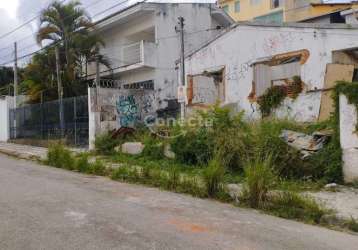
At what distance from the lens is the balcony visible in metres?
22.9

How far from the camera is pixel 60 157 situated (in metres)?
15.8

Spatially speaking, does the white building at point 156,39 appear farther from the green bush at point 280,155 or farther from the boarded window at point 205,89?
the green bush at point 280,155

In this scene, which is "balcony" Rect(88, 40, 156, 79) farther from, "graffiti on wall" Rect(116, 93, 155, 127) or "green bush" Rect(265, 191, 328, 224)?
"green bush" Rect(265, 191, 328, 224)

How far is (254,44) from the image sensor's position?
1580cm

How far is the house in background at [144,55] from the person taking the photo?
19.7 meters

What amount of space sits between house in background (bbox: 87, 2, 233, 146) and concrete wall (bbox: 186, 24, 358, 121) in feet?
11.4

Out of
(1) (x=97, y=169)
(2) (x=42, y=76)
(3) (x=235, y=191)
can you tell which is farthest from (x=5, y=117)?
(3) (x=235, y=191)

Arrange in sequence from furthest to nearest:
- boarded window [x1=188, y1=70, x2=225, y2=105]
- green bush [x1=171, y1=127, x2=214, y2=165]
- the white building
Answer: the white building
boarded window [x1=188, y1=70, x2=225, y2=105]
green bush [x1=171, y1=127, x2=214, y2=165]

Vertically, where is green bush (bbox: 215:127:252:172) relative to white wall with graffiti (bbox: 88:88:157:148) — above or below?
below

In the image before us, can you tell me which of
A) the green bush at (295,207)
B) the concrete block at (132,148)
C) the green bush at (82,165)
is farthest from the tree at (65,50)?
the green bush at (295,207)

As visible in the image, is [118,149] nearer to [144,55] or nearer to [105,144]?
[105,144]

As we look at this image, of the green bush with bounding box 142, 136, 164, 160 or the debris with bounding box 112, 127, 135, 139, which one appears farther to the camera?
the debris with bounding box 112, 127, 135, 139

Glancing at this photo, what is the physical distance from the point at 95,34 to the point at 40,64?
11.6 feet

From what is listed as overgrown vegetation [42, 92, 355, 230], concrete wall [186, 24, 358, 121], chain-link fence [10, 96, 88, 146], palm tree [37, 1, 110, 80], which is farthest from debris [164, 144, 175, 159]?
palm tree [37, 1, 110, 80]
